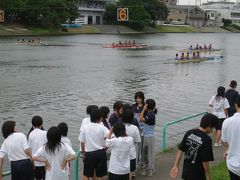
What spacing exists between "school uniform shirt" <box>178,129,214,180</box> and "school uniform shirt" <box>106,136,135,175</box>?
120 centimetres

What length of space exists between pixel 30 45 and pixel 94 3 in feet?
272

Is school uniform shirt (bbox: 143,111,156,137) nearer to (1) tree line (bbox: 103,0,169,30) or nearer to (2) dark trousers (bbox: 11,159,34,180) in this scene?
(2) dark trousers (bbox: 11,159,34,180)

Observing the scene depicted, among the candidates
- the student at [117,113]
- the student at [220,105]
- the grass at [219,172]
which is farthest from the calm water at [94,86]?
the student at [117,113]

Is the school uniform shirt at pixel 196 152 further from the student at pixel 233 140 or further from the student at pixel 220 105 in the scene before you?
the student at pixel 220 105

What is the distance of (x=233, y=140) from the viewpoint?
6676 mm

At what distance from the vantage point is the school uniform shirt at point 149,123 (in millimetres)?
9219

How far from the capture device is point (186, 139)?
659cm

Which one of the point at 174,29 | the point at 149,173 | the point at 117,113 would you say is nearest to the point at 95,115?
the point at 117,113

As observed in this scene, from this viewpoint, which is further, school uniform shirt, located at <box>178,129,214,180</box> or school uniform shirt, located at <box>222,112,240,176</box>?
school uniform shirt, located at <box>222,112,240,176</box>

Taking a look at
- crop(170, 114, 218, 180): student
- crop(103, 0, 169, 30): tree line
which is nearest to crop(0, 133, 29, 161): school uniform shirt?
crop(170, 114, 218, 180): student

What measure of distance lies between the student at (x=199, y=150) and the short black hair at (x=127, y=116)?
1668 mm

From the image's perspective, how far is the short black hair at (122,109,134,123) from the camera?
8.17m

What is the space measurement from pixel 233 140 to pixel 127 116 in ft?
7.18

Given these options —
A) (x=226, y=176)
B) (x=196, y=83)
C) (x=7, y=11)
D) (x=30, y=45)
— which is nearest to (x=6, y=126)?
(x=226, y=176)
